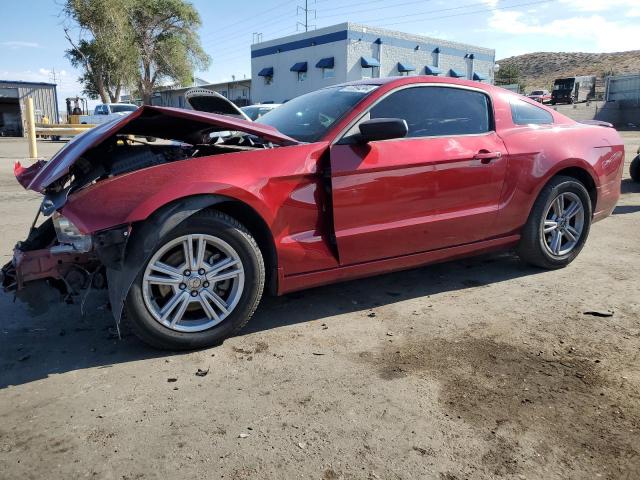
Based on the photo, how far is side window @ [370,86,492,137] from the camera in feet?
12.6

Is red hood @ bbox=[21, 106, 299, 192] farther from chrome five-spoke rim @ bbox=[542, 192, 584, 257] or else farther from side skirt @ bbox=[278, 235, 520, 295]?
chrome five-spoke rim @ bbox=[542, 192, 584, 257]

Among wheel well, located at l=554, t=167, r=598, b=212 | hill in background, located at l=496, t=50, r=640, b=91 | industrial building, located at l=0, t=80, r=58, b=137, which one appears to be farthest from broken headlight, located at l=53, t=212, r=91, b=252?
hill in background, located at l=496, t=50, r=640, b=91

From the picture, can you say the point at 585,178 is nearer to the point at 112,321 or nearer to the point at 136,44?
the point at 112,321

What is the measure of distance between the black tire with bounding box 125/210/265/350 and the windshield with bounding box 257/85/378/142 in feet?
2.93

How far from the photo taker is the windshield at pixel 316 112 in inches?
144

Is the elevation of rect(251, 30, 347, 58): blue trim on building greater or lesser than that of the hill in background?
lesser

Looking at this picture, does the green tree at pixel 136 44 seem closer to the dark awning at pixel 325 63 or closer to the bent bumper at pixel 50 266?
the dark awning at pixel 325 63

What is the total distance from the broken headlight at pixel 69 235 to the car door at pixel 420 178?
1.52 meters

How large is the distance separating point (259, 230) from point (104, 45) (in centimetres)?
4136

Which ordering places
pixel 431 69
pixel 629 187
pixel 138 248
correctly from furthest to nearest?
pixel 431 69
pixel 629 187
pixel 138 248

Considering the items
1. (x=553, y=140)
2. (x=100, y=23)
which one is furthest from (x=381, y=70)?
(x=553, y=140)

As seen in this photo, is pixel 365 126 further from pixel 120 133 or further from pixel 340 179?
pixel 120 133

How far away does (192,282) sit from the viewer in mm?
3111

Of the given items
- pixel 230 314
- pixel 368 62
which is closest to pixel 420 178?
pixel 230 314
